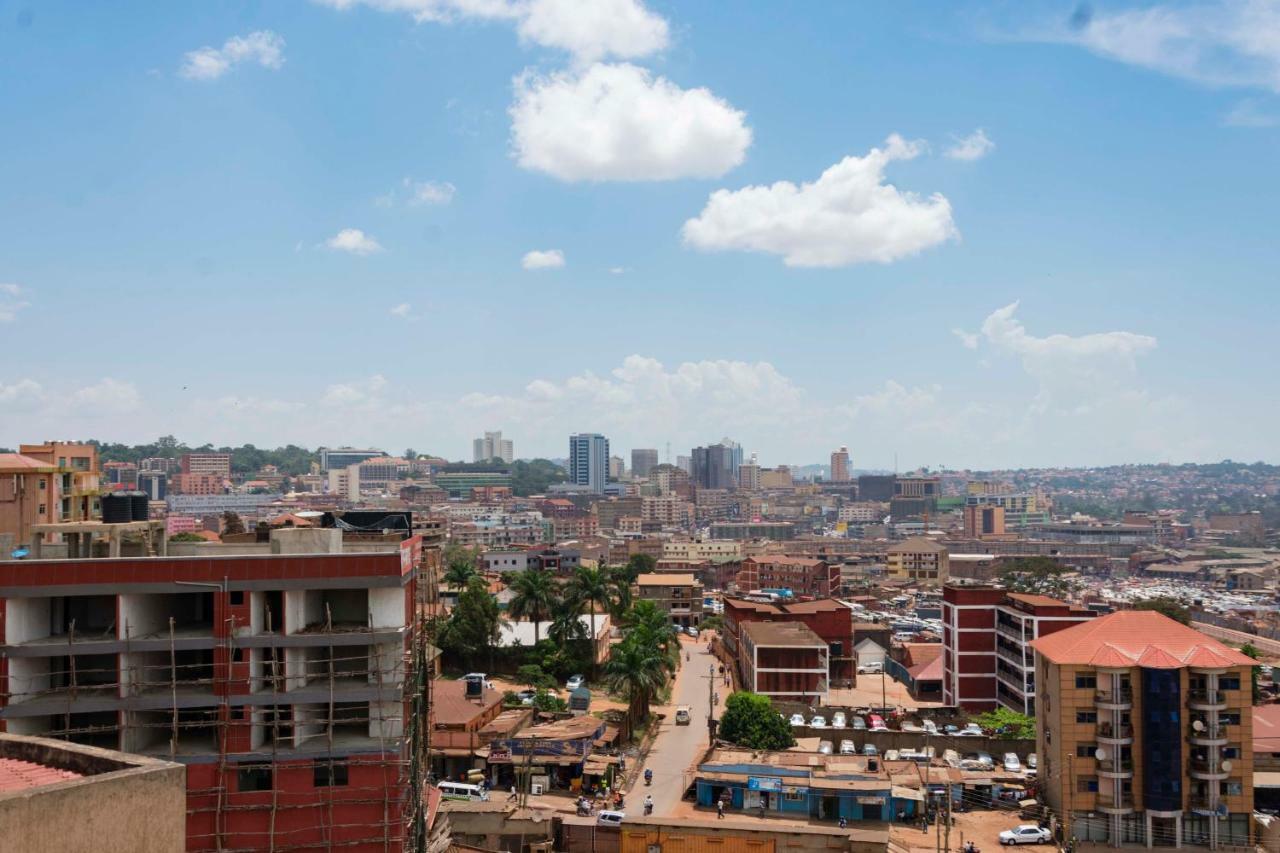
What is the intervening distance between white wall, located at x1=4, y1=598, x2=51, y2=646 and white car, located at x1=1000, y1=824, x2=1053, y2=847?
35472 millimetres

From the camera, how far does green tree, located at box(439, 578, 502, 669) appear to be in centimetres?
6762

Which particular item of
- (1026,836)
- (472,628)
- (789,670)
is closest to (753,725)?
(789,670)

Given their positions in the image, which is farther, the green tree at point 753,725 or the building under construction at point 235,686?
the green tree at point 753,725

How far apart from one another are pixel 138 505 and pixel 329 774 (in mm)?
21691

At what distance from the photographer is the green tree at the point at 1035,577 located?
407ft

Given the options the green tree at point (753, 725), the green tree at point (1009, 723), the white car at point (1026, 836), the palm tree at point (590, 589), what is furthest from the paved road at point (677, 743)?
the green tree at point (1009, 723)

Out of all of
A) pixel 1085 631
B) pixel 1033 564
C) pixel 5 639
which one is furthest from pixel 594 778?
pixel 1033 564

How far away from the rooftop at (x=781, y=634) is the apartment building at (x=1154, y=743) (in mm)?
22901

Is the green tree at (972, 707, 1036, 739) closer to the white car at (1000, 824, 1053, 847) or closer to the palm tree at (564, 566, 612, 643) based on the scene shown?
the white car at (1000, 824, 1053, 847)

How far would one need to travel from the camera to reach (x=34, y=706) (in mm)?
22219

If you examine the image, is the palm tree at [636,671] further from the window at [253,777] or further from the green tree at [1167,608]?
the green tree at [1167,608]

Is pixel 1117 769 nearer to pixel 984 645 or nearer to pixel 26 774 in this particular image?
pixel 984 645

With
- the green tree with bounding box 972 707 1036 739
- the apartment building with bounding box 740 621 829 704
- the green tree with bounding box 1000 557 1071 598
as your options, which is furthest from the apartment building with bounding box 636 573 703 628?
the green tree with bounding box 972 707 1036 739

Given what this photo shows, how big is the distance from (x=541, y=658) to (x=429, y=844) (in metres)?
40.0
